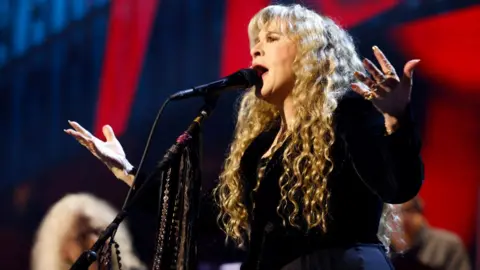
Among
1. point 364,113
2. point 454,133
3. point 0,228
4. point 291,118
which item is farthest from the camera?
A: point 0,228

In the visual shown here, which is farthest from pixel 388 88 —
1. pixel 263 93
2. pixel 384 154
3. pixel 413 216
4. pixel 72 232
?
pixel 72 232

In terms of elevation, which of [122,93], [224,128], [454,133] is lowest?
[454,133]

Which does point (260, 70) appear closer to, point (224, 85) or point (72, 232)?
point (224, 85)

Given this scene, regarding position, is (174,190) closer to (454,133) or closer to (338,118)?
(338,118)

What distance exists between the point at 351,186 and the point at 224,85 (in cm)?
34

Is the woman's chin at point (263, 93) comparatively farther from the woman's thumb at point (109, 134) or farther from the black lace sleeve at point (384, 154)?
the woman's thumb at point (109, 134)

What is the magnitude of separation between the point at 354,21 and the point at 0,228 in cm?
139

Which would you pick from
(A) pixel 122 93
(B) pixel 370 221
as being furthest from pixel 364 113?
(A) pixel 122 93

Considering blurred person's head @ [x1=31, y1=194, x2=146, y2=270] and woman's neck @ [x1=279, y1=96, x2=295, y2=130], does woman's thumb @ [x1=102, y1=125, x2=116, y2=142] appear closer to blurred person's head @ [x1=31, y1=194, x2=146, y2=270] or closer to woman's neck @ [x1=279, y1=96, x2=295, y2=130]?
woman's neck @ [x1=279, y1=96, x2=295, y2=130]

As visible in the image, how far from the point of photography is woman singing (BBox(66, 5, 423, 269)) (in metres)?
1.17

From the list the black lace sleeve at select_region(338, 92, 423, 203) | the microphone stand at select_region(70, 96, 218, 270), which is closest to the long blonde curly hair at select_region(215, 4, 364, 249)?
the black lace sleeve at select_region(338, 92, 423, 203)

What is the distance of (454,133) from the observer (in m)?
2.07

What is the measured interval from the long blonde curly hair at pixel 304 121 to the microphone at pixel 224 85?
0.15 meters

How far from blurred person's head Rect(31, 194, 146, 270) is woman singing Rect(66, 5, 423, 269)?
61cm
